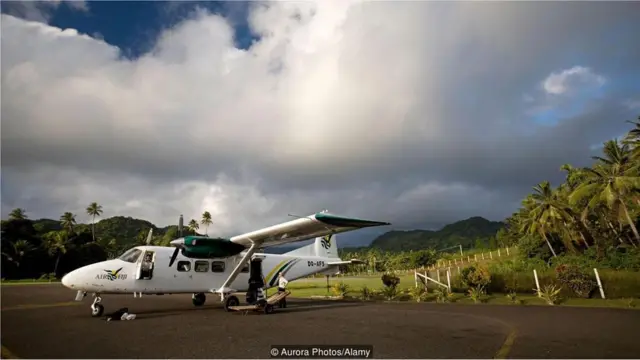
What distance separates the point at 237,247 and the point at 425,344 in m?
10.00

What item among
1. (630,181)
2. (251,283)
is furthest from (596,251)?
(251,283)

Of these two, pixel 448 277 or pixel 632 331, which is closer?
pixel 632 331

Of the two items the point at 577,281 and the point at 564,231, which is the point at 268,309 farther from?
the point at 564,231

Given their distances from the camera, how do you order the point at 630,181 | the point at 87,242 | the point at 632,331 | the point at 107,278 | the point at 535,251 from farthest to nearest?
the point at 87,242 → the point at 535,251 → the point at 630,181 → the point at 107,278 → the point at 632,331

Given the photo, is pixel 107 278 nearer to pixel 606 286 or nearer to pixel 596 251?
pixel 606 286

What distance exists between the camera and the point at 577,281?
1702cm

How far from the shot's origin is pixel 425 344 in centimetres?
761

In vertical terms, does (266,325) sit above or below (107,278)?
below

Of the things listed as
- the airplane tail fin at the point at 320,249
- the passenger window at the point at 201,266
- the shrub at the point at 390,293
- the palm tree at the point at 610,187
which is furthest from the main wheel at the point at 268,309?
the palm tree at the point at 610,187

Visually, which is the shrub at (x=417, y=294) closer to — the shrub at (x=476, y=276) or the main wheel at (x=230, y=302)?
the shrub at (x=476, y=276)

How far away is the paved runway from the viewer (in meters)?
6.92

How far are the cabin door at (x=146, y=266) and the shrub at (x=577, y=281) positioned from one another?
1855cm

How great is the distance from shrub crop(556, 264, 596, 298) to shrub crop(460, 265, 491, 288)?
10.6 feet

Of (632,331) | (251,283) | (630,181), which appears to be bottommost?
(632,331)
